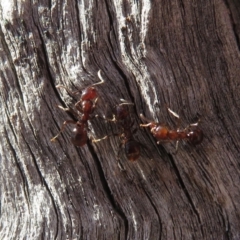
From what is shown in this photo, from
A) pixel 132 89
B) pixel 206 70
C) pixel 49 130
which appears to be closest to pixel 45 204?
pixel 49 130

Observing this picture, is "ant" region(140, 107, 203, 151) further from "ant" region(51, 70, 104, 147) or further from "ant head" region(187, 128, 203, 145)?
"ant" region(51, 70, 104, 147)

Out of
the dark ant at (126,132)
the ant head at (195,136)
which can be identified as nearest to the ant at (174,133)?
the ant head at (195,136)

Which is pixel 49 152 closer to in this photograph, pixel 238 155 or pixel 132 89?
pixel 132 89

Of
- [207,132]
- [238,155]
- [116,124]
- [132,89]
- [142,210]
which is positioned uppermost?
[132,89]

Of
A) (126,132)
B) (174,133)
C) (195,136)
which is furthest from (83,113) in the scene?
(195,136)

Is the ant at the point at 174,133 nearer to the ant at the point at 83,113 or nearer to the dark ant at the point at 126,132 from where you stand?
the dark ant at the point at 126,132

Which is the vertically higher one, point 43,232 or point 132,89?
point 132,89

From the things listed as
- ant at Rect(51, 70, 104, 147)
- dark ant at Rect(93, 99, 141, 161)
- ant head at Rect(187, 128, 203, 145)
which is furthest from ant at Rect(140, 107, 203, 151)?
ant at Rect(51, 70, 104, 147)
